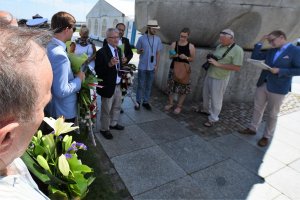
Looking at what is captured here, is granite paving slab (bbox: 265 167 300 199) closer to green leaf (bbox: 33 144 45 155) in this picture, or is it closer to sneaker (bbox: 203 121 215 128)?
sneaker (bbox: 203 121 215 128)

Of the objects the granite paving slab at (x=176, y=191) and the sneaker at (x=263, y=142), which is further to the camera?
the sneaker at (x=263, y=142)

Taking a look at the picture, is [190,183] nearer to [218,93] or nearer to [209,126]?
[209,126]

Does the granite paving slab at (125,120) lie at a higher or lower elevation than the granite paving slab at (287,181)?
higher

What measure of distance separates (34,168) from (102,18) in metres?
23.6

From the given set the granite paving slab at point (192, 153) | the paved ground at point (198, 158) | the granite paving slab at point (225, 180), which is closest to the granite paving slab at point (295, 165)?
the paved ground at point (198, 158)

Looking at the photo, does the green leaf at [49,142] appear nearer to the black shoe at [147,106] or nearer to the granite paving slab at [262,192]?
the granite paving slab at [262,192]

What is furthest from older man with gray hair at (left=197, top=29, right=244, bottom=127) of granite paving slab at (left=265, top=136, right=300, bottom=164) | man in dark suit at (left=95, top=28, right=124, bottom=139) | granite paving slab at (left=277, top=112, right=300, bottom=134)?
man in dark suit at (left=95, top=28, right=124, bottom=139)

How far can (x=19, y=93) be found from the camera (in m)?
0.67

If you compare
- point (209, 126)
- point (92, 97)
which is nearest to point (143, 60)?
point (209, 126)

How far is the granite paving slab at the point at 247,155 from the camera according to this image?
3951 mm

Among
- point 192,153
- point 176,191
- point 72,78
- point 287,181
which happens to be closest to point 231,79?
point 192,153

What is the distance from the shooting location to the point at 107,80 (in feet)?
13.5

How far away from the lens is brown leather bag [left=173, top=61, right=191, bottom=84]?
215 inches

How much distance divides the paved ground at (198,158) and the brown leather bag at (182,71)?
2.87 feet
